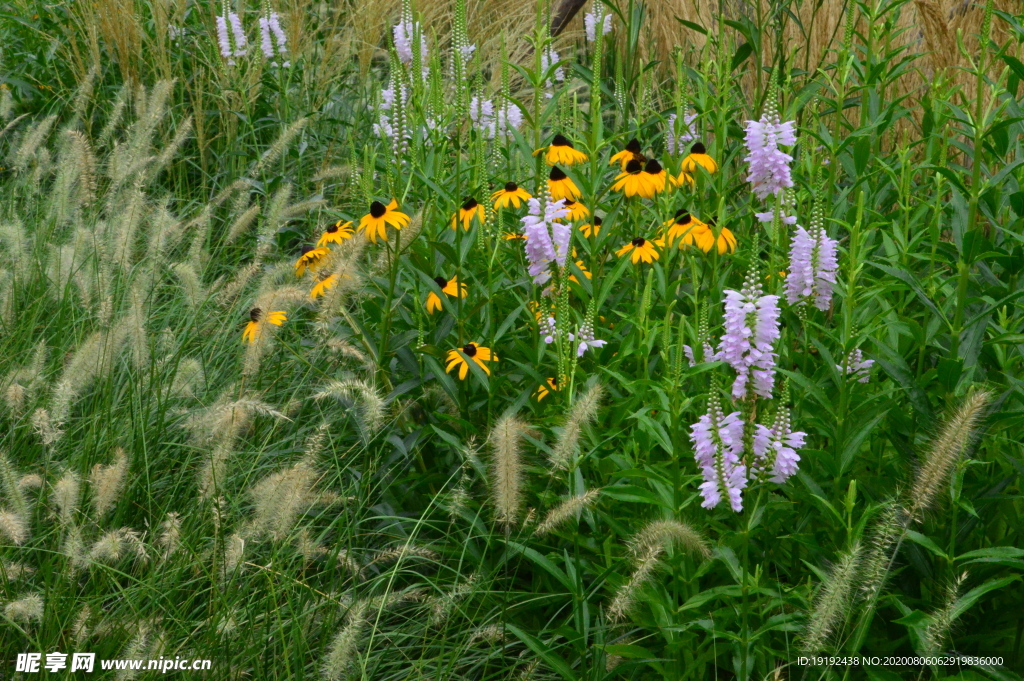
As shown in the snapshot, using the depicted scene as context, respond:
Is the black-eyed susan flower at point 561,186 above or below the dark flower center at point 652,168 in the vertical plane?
below

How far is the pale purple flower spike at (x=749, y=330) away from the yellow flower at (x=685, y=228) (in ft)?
2.59

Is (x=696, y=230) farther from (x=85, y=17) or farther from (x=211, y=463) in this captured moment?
(x=85, y=17)

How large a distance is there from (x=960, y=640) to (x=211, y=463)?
1.57 metres

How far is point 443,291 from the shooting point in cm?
257

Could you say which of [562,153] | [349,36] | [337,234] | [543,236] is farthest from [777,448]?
[349,36]

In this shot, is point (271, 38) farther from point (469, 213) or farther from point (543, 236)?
point (543, 236)

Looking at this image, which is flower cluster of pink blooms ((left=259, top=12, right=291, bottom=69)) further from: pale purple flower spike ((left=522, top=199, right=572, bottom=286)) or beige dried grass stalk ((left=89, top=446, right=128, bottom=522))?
beige dried grass stalk ((left=89, top=446, right=128, bottom=522))

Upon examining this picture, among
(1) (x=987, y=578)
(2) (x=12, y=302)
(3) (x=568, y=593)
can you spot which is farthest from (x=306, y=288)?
(1) (x=987, y=578)

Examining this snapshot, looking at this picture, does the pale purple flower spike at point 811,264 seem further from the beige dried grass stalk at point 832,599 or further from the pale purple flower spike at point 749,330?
the beige dried grass stalk at point 832,599

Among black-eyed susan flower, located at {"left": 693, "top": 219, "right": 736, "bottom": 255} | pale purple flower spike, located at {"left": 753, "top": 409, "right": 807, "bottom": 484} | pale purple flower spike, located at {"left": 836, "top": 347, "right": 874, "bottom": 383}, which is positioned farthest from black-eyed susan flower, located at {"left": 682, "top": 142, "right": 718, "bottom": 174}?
pale purple flower spike, located at {"left": 753, "top": 409, "right": 807, "bottom": 484}

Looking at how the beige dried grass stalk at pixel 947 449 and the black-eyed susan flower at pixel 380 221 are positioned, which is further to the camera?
the black-eyed susan flower at pixel 380 221

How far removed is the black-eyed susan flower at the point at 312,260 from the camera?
2897 millimetres

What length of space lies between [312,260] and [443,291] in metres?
0.72

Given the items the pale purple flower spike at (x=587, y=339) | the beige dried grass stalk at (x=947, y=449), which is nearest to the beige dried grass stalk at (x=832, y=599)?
the beige dried grass stalk at (x=947, y=449)
